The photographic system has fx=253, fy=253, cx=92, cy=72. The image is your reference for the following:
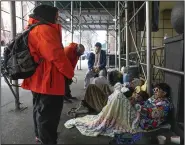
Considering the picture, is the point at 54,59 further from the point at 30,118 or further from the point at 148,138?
the point at 30,118

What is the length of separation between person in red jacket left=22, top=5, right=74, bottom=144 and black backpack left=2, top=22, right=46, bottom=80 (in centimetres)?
5

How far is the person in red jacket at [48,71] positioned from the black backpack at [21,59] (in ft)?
0.16

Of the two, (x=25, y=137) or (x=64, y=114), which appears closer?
(x=25, y=137)

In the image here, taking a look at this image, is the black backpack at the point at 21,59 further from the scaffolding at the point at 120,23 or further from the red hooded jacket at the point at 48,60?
the scaffolding at the point at 120,23

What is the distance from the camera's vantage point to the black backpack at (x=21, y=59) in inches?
104

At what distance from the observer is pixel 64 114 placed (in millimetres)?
4426

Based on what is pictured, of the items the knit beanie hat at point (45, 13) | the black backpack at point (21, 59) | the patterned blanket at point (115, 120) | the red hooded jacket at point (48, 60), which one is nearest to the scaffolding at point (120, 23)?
the patterned blanket at point (115, 120)

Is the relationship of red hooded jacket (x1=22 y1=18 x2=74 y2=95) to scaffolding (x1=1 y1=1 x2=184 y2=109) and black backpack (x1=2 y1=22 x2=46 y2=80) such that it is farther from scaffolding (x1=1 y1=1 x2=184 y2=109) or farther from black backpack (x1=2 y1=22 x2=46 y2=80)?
scaffolding (x1=1 y1=1 x2=184 y2=109)

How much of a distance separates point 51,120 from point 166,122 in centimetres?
175

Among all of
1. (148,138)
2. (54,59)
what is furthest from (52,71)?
(148,138)

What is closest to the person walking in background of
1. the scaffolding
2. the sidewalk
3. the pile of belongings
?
the scaffolding

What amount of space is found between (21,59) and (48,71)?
0.32 metres

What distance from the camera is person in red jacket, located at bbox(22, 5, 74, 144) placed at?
8.29 ft

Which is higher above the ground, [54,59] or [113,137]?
[54,59]
